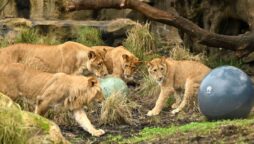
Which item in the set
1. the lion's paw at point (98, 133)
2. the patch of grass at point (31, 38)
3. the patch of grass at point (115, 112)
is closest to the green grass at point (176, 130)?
the lion's paw at point (98, 133)

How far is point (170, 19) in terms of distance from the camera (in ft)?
46.6

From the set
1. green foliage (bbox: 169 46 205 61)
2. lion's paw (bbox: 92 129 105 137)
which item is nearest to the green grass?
lion's paw (bbox: 92 129 105 137)

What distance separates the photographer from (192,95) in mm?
13531

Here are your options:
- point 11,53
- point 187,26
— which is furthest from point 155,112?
point 11,53

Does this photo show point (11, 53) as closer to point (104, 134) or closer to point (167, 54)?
point (104, 134)

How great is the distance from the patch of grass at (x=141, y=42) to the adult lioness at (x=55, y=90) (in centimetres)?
742

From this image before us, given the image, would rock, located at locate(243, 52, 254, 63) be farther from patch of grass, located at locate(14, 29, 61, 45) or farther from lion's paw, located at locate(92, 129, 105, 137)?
lion's paw, located at locate(92, 129, 105, 137)

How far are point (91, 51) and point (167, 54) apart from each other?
5651 millimetres

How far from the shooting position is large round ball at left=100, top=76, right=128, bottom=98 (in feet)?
44.4

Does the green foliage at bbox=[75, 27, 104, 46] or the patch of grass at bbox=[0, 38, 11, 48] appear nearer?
the patch of grass at bbox=[0, 38, 11, 48]

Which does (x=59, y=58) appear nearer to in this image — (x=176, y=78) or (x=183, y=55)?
(x=176, y=78)

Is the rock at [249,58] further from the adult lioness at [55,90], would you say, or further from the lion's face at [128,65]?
the adult lioness at [55,90]

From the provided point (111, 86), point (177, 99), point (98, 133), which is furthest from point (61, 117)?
point (177, 99)

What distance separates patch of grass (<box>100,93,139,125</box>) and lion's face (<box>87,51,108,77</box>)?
1927 mm
